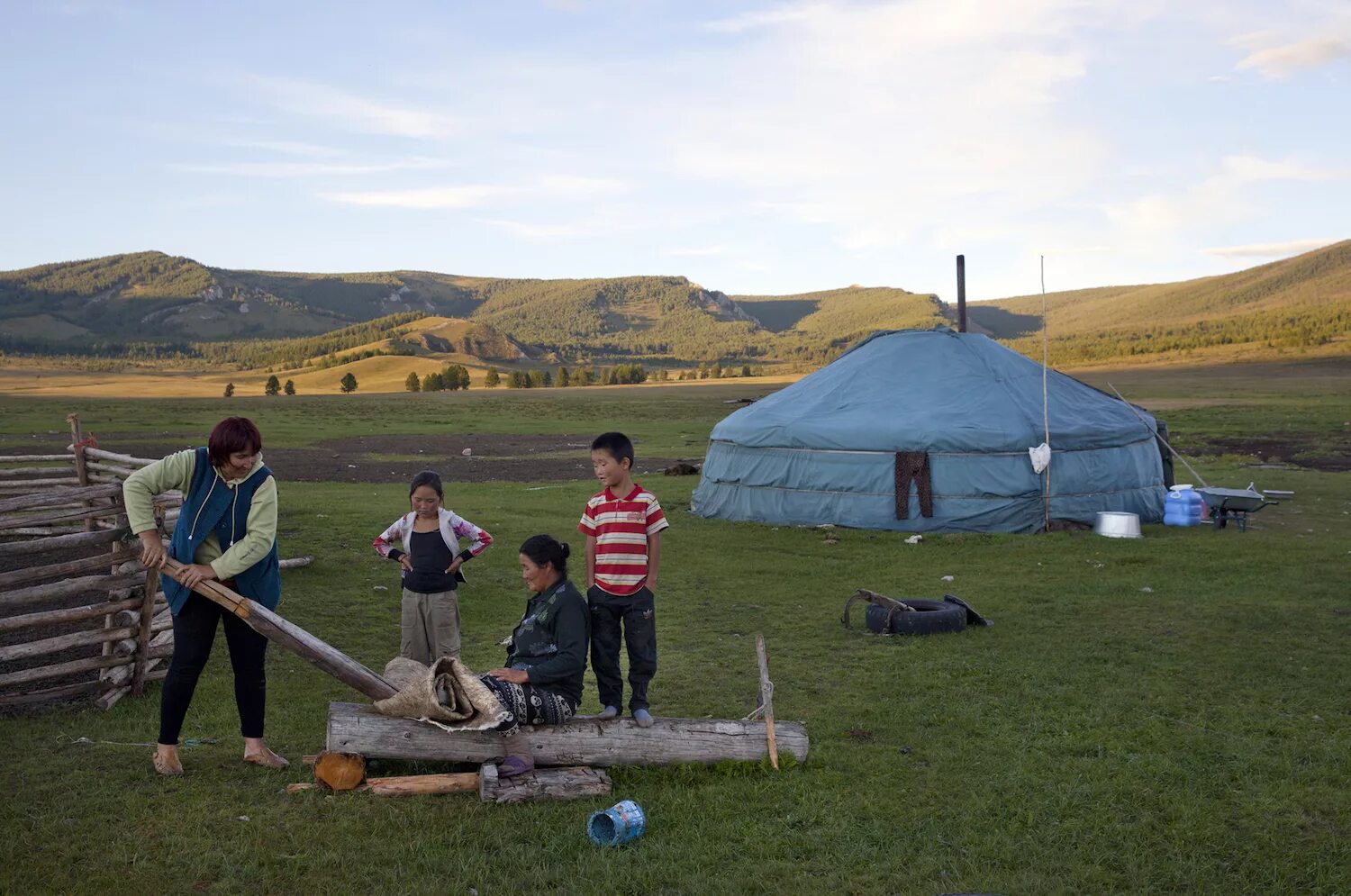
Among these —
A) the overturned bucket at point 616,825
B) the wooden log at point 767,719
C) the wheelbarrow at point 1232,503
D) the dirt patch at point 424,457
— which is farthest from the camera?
the dirt patch at point 424,457

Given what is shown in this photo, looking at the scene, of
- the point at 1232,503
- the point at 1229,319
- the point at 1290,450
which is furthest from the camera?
the point at 1229,319

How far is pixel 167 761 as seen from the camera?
532cm

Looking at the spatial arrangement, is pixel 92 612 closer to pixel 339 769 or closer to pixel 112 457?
pixel 339 769

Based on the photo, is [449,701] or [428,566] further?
[428,566]

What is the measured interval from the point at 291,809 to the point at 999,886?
10.6 feet

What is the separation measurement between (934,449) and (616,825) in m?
11.1

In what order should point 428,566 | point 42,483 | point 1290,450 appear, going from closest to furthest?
point 428,566, point 42,483, point 1290,450

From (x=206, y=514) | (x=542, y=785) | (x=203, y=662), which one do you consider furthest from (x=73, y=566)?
(x=542, y=785)

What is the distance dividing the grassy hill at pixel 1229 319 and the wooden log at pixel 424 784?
72818 mm

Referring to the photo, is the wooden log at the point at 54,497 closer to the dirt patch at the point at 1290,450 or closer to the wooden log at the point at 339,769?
the wooden log at the point at 339,769

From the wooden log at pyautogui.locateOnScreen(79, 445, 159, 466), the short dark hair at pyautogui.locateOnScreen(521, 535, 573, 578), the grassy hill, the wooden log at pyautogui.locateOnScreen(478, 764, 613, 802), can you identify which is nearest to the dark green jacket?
the short dark hair at pyautogui.locateOnScreen(521, 535, 573, 578)

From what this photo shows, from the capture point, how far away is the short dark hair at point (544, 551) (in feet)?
17.8

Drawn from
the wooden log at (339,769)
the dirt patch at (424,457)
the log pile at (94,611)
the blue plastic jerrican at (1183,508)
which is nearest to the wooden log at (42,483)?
the log pile at (94,611)

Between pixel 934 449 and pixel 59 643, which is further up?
pixel 934 449
